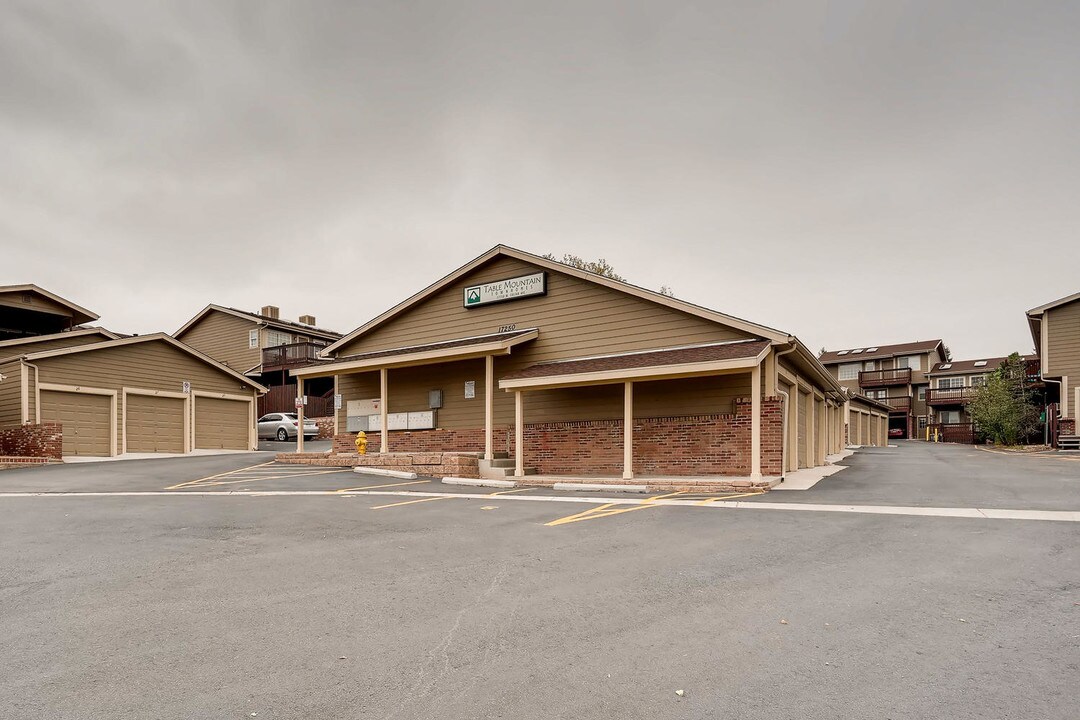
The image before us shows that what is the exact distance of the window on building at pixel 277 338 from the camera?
123 ft

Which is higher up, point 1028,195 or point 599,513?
point 1028,195

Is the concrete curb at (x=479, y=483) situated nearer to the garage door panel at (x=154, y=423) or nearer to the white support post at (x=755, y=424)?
the white support post at (x=755, y=424)

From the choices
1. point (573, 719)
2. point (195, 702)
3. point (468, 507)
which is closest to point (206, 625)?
point (195, 702)

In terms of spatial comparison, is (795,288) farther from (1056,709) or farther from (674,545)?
(1056,709)

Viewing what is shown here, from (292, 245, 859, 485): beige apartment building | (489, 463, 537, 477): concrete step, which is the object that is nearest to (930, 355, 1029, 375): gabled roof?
(292, 245, 859, 485): beige apartment building

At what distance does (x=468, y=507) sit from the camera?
9953mm

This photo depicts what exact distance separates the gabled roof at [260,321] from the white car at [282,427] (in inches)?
327

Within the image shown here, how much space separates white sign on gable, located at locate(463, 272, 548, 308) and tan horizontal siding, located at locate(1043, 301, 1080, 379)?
27003mm

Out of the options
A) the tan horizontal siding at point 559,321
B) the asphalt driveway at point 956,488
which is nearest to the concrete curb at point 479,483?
the tan horizontal siding at point 559,321

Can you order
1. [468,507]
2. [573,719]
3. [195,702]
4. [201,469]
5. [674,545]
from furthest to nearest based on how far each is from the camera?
[201,469] < [468,507] < [674,545] < [195,702] < [573,719]

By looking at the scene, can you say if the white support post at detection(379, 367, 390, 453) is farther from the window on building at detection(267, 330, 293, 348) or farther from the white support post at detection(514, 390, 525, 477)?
the window on building at detection(267, 330, 293, 348)

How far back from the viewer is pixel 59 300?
2678 cm

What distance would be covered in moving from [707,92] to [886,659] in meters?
18.5

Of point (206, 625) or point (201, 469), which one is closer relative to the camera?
point (206, 625)
